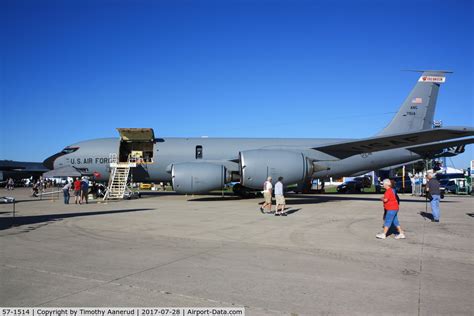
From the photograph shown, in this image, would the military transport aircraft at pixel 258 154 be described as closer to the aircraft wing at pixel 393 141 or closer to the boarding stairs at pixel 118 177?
the aircraft wing at pixel 393 141

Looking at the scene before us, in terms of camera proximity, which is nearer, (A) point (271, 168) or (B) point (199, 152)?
(A) point (271, 168)

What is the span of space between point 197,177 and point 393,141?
33.3 feet

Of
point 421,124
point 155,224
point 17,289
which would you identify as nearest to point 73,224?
point 155,224

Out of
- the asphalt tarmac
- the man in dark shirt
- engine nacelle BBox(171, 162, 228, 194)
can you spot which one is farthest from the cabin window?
the man in dark shirt

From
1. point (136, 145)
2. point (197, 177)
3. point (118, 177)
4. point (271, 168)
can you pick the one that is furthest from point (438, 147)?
point (118, 177)

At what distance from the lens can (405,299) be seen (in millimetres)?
4461

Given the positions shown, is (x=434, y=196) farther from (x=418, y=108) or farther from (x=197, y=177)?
(x=418, y=108)

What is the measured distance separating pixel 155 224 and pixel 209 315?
7.38 m

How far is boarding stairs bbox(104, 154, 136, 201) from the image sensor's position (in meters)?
21.6

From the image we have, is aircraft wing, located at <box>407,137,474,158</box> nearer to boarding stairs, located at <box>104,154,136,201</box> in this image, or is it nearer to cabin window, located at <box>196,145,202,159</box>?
cabin window, located at <box>196,145,202,159</box>

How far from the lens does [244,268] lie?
5867 mm

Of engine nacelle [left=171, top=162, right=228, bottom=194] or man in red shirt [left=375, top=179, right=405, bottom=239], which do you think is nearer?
man in red shirt [left=375, top=179, right=405, bottom=239]

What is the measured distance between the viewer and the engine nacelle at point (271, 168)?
59.8ft

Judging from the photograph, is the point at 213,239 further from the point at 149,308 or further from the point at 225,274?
the point at 149,308
